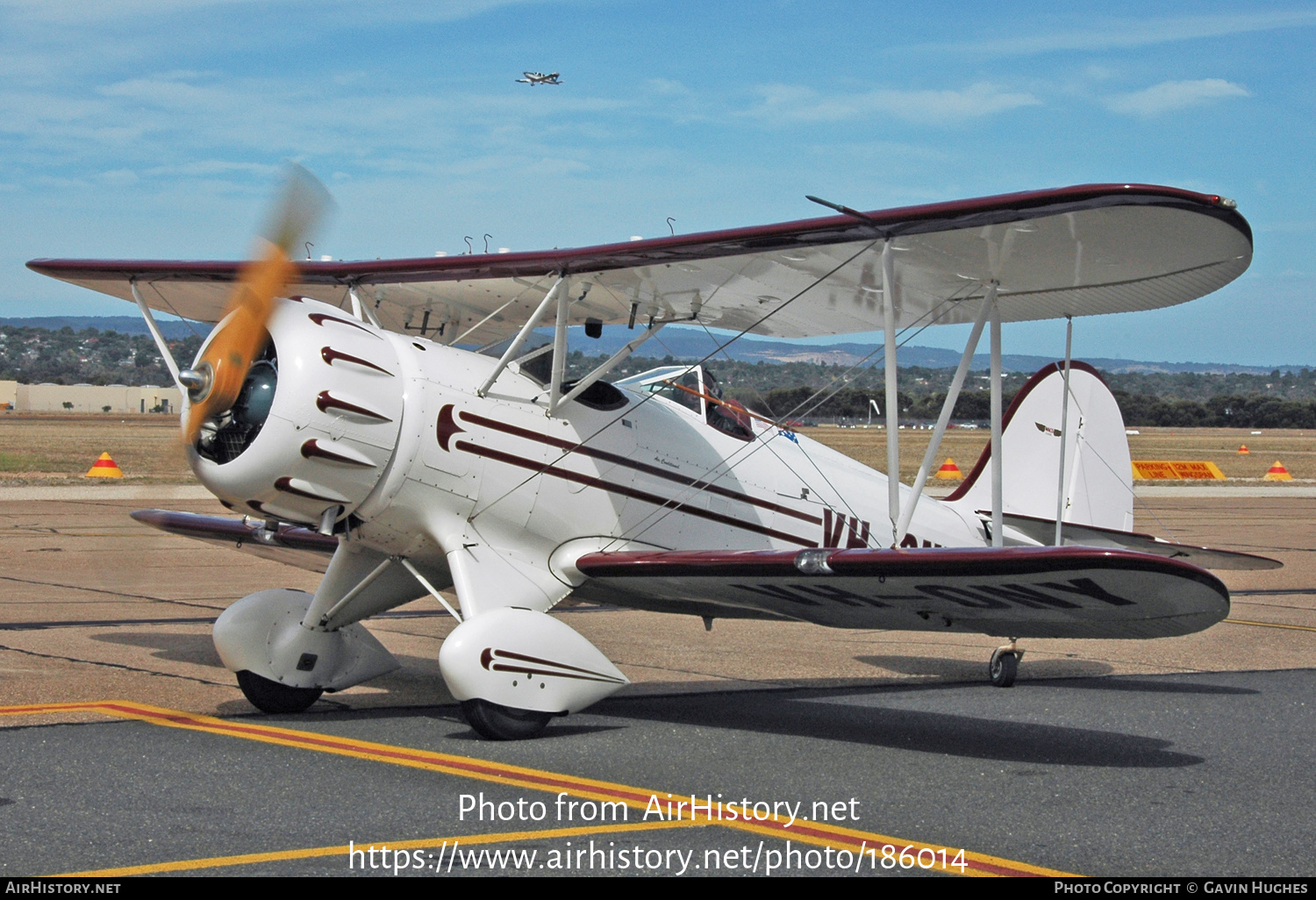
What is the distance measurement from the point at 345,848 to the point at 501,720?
2.25 meters

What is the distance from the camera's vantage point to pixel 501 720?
7273mm

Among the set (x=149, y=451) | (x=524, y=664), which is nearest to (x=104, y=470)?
(x=149, y=451)

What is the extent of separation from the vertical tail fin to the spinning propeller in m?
6.74

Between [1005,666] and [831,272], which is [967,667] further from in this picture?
[831,272]

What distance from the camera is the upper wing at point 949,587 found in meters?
6.27

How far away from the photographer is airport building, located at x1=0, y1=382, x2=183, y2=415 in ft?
395

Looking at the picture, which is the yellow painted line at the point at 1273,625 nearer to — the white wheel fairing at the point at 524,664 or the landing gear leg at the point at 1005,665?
the landing gear leg at the point at 1005,665

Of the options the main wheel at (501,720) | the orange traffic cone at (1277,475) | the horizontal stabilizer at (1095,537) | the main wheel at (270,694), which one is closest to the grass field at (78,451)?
the main wheel at (270,694)

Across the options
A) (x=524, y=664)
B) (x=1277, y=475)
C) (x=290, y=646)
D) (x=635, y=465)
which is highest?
(x=635, y=465)

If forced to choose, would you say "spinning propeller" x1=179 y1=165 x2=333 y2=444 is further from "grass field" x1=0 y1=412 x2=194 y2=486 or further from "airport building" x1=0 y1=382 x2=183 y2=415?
"airport building" x1=0 y1=382 x2=183 y2=415

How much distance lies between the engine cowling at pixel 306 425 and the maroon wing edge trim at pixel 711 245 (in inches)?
31.8

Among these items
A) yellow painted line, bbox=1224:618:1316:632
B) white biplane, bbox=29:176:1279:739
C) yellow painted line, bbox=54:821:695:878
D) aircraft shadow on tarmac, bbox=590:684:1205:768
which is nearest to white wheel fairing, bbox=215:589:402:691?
white biplane, bbox=29:176:1279:739

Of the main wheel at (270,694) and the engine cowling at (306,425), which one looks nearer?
the engine cowling at (306,425)

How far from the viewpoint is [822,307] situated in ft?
30.4
